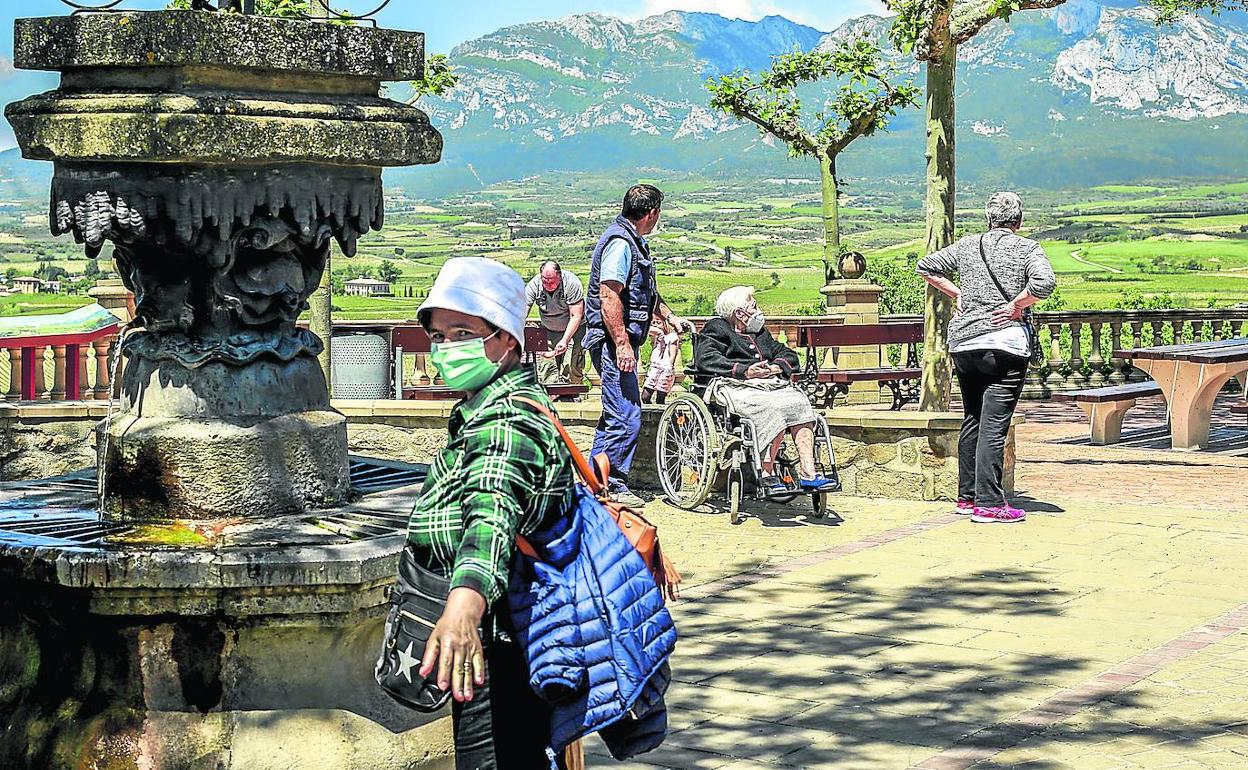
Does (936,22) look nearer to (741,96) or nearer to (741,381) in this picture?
(741,381)

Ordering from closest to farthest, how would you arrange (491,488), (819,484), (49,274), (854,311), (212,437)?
(491,488) < (212,437) < (819,484) < (854,311) < (49,274)

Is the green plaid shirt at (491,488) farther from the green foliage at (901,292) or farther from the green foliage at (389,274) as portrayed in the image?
the green foliage at (389,274)

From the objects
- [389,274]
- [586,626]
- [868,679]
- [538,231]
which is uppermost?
[538,231]

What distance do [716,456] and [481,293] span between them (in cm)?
727

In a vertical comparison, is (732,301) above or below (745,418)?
above

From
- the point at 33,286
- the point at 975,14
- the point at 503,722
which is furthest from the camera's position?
the point at 33,286

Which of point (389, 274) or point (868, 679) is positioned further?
point (389, 274)

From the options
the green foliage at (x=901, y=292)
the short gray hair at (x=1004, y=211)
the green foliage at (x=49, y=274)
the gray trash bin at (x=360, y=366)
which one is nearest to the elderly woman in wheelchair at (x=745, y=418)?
the short gray hair at (x=1004, y=211)

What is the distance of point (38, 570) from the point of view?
16.0 feet

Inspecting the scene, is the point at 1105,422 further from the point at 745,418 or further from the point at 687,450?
the point at 745,418

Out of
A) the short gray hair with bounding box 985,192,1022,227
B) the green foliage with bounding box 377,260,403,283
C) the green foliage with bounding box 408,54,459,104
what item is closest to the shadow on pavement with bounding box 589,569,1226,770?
the short gray hair with bounding box 985,192,1022,227

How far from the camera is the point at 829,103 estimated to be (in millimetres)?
35000

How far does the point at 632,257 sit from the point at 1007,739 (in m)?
4.83

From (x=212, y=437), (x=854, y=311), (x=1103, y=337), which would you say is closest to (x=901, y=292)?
(x=854, y=311)
